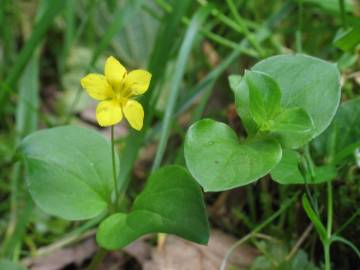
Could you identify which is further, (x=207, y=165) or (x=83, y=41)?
(x=83, y=41)

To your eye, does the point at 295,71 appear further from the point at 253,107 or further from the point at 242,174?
the point at 242,174

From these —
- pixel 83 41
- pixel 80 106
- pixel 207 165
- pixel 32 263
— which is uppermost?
pixel 207 165

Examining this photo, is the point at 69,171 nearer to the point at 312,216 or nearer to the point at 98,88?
the point at 98,88

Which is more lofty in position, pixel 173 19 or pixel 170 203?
pixel 173 19

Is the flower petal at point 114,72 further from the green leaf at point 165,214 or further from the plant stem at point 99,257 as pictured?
the plant stem at point 99,257

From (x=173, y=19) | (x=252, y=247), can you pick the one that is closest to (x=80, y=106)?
(x=173, y=19)

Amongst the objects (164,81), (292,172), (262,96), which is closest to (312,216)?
Result: (292,172)

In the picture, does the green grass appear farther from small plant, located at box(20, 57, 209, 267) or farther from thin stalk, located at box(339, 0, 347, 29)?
small plant, located at box(20, 57, 209, 267)
